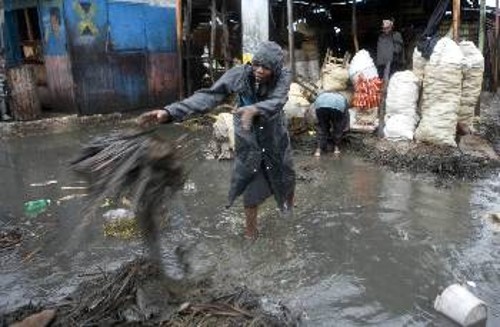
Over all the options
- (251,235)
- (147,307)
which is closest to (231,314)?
(147,307)

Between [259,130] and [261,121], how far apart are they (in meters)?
0.10

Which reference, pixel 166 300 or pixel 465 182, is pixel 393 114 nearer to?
pixel 465 182

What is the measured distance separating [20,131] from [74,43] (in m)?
2.05

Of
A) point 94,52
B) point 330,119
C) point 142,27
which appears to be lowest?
point 330,119

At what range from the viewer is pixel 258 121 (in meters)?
4.58

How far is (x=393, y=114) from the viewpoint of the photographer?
880cm

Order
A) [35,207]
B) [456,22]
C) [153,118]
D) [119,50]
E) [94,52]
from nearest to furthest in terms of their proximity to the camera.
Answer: [153,118]
[35,207]
[456,22]
[94,52]
[119,50]

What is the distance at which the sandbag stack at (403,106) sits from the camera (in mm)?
8578

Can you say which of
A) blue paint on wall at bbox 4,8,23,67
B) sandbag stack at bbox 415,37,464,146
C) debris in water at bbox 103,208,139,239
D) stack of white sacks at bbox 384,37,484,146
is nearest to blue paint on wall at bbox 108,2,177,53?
blue paint on wall at bbox 4,8,23,67

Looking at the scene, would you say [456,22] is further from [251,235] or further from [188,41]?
[251,235]

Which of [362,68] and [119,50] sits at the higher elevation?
[119,50]

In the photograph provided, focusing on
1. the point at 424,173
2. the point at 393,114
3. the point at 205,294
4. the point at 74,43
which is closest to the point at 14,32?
the point at 74,43

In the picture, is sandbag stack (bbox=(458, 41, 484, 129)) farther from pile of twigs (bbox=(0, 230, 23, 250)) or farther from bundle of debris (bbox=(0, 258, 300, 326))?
pile of twigs (bbox=(0, 230, 23, 250))

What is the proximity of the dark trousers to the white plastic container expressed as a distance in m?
4.55
